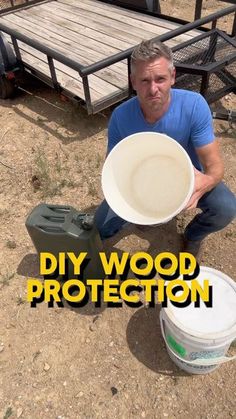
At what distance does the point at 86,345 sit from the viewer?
9.22 ft

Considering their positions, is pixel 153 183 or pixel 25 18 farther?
pixel 25 18

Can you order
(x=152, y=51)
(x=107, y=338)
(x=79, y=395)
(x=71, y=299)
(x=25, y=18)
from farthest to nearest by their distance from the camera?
1. (x=25, y=18)
2. (x=71, y=299)
3. (x=107, y=338)
4. (x=79, y=395)
5. (x=152, y=51)

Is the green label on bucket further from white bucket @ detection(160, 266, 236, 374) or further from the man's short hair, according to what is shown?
the man's short hair

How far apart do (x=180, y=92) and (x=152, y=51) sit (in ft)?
1.42

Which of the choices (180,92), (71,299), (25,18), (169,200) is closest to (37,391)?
(71,299)

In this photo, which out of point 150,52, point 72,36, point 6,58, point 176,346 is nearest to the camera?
point 150,52

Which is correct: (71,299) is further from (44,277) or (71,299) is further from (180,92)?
(180,92)

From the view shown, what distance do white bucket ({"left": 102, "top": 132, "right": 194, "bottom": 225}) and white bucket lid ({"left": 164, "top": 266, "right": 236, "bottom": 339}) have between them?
57cm

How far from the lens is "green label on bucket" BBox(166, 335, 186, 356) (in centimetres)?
232

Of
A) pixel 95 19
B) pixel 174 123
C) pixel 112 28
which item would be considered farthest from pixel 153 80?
pixel 95 19

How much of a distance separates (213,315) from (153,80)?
4.84 feet

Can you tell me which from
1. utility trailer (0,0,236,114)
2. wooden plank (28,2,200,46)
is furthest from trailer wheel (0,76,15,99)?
wooden plank (28,2,200,46)

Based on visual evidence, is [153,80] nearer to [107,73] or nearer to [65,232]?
[65,232]

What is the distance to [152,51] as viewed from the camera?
2.23 meters
